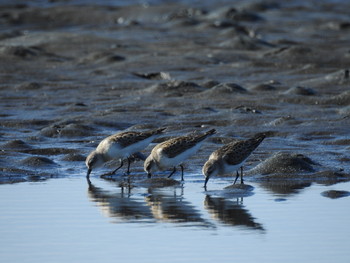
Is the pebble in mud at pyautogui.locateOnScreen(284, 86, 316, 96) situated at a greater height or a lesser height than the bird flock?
greater

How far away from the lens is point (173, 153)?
13.3m

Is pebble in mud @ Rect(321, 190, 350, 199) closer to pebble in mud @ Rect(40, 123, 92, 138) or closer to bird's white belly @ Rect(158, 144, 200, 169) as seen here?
bird's white belly @ Rect(158, 144, 200, 169)

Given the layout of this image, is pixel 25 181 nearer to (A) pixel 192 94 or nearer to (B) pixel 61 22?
(A) pixel 192 94

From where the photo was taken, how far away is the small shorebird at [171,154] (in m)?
13.3

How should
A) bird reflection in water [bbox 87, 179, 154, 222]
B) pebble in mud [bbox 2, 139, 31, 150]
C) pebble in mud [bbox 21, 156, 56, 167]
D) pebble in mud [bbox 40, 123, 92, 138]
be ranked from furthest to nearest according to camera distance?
1. pebble in mud [bbox 40, 123, 92, 138]
2. pebble in mud [bbox 2, 139, 31, 150]
3. pebble in mud [bbox 21, 156, 56, 167]
4. bird reflection in water [bbox 87, 179, 154, 222]

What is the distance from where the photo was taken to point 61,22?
3278 centimetres

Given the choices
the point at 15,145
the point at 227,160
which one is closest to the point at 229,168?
the point at 227,160

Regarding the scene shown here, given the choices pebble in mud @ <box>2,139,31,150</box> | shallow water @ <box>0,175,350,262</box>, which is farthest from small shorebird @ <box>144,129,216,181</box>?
pebble in mud @ <box>2,139,31,150</box>

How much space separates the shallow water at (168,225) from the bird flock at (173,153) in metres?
0.37

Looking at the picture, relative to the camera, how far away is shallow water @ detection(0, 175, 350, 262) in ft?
28.1

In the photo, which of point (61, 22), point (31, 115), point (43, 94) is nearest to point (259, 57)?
point (43, 94)

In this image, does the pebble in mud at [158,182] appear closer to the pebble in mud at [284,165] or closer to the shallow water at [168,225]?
the shallow water at [168,225]

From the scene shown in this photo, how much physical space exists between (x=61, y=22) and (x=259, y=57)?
10553 millimetres

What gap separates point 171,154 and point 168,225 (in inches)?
136
